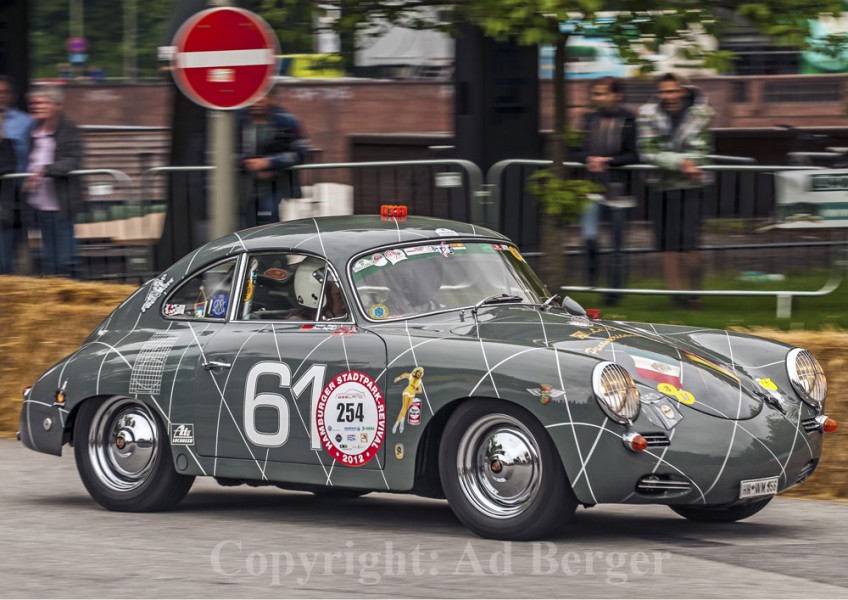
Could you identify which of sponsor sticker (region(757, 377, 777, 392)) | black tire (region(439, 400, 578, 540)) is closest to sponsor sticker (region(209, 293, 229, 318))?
black tire (region(439, 400, 578, 540))

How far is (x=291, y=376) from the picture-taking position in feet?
23.9

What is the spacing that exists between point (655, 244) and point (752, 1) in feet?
7.86

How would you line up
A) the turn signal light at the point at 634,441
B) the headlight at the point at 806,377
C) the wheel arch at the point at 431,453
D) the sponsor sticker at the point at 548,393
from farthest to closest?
the headlight at the point at 806,377
the wheel arch at the point at 431,453
the sponsor sticker at the point at 548,393
the turn signal light at the point at 634,441

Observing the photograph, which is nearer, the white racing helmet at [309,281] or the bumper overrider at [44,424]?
the white racing helmet at [309,281]

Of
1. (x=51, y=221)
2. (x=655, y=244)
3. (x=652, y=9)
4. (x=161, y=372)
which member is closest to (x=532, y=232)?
(x=655, y=244)

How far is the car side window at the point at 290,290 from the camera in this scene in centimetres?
749

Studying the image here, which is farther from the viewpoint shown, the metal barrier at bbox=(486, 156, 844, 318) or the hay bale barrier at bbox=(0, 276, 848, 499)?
the metal barrier at bbox=(486, 156, 844, 318)

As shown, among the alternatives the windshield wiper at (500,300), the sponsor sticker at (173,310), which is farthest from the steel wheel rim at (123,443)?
the windshield wiper at (500,300)

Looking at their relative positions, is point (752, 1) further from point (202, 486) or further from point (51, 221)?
point (51, 221)

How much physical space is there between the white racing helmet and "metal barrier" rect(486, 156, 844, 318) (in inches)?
141

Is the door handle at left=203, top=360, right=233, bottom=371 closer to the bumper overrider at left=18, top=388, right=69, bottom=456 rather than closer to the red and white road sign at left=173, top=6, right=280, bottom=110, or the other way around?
the bumper overrider at left=18, top=388, right=69, bottom=456

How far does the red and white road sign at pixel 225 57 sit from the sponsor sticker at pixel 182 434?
2.36 meters

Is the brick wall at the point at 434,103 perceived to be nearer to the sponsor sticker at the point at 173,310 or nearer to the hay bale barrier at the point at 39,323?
the hay bale barrier at the point at 39,323

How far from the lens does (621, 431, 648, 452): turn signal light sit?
636 centimetres
